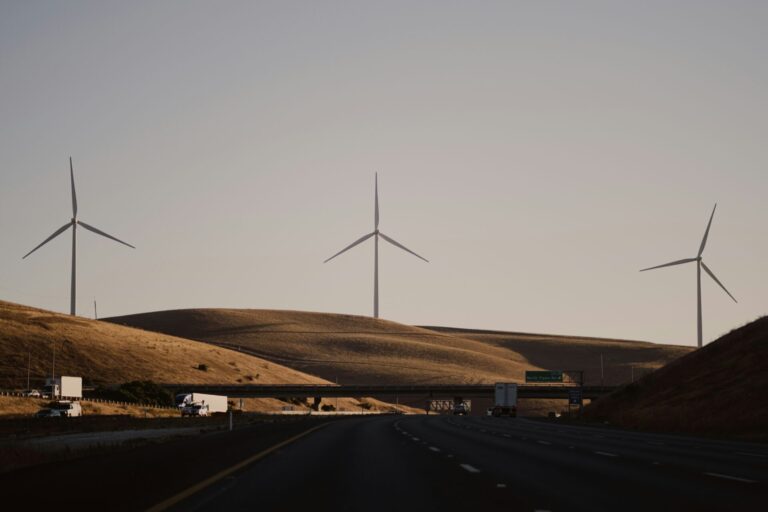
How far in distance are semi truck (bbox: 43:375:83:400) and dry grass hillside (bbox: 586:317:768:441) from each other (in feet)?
165

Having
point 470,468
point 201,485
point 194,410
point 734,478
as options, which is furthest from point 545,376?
point 201,485

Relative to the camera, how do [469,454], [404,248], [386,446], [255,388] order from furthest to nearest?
[404,248] → [255,388] → [386,446] → [469,454]

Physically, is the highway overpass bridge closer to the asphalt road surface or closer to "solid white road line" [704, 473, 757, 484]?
the asphalt road surface

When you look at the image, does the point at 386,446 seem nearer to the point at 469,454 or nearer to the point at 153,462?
the point at 469,454

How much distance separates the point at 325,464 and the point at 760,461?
Result: 10992 millimetres

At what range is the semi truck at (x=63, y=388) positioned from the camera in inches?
4257

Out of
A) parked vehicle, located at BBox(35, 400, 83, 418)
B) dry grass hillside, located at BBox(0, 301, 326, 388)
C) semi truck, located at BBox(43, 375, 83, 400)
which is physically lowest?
parked vehicle, located at BBox(35, 400, 83, 418)

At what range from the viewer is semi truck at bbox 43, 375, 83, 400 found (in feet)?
355


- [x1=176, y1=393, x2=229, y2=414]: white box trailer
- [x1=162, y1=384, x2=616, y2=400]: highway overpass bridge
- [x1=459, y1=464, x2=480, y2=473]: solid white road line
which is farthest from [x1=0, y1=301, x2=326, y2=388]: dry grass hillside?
[x1=459, y1=464, x2=480, y2=473]: solid white road line

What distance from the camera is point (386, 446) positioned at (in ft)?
121

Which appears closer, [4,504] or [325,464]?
[4,504]

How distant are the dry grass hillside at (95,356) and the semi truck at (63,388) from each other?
1443 inches

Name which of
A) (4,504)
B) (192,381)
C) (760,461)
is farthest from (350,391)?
(4,504)

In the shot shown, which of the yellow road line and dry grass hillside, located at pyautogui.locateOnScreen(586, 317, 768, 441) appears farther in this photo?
dry grass hillside, located at pyautogui.locateOnScreen(586, 317, 768, 441)
